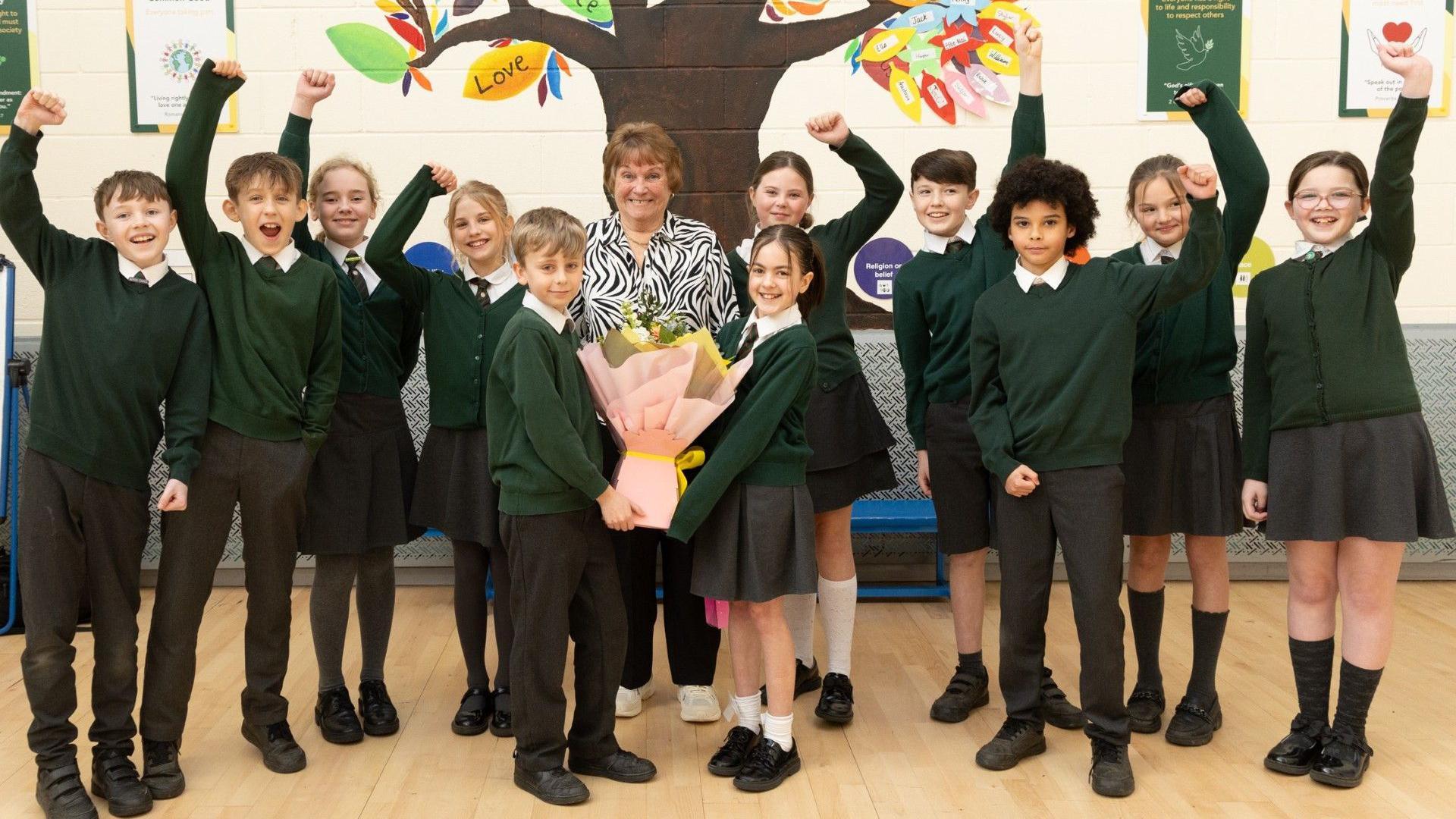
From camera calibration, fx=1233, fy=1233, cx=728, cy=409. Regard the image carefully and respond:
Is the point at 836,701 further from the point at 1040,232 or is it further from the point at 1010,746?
the point at 1040,232

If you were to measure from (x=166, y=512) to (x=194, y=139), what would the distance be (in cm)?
76

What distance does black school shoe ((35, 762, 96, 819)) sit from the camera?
7.71 ft

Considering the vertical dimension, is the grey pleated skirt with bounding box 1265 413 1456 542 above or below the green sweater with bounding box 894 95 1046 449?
below

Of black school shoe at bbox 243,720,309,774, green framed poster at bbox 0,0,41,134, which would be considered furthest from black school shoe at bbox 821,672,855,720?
green framed poster at bbox 0,0,41,134

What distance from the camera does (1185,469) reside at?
9.12ft

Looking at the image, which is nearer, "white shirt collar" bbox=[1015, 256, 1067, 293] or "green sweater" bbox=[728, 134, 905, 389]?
"white shirt collar" bbox=[1015, 256, 1067, 293]

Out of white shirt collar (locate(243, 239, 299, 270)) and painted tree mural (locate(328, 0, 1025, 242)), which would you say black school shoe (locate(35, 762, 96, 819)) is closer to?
white shirt collar (locate(243, 239, 299, 270))

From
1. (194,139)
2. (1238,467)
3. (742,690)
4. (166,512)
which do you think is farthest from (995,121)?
(166,512)

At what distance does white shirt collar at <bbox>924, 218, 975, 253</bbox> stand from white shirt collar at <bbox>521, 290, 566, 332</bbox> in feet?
3.31

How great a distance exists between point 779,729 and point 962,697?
615 millimetres

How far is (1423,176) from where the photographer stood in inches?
171

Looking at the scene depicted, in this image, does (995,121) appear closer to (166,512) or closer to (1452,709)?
(1452,709)

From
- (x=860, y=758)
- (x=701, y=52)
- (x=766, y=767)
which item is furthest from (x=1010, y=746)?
(x=701, y=52)

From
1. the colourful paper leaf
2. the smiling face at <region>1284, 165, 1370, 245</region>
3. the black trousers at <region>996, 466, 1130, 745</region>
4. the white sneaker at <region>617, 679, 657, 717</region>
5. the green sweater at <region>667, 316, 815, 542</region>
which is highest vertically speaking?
the colourful paper leaf
